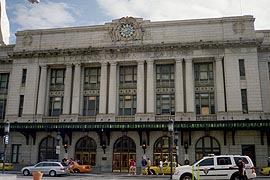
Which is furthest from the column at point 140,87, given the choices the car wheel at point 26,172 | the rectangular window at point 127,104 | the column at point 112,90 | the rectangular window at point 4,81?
the rectangular window at point 4,81

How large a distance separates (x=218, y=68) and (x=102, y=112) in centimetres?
1614

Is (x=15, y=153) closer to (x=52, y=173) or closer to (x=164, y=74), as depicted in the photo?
(x=52, y=173)

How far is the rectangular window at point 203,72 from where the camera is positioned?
38594 millimetres

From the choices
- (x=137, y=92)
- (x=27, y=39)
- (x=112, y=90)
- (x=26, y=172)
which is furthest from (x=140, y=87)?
(x=27, y=39)

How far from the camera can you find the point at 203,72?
3900cm

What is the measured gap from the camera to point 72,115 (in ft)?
127

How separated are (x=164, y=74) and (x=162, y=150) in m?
10.3

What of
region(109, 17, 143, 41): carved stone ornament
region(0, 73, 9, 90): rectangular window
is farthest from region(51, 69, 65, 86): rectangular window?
region(109, 17, 143, 41): carved stone ornament

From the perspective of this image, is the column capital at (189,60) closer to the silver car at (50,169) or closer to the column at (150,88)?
the column at (150,88)

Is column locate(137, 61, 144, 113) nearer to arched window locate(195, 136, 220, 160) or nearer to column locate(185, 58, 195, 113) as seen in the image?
column locate(185, 58, 195, 113)

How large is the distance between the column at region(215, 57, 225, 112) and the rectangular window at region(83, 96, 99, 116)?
16119 mm

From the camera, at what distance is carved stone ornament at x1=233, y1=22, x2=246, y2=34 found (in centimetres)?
3787

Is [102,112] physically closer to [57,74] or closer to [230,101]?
[57,74]

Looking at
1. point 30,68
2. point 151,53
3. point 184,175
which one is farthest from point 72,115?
point 184,175
